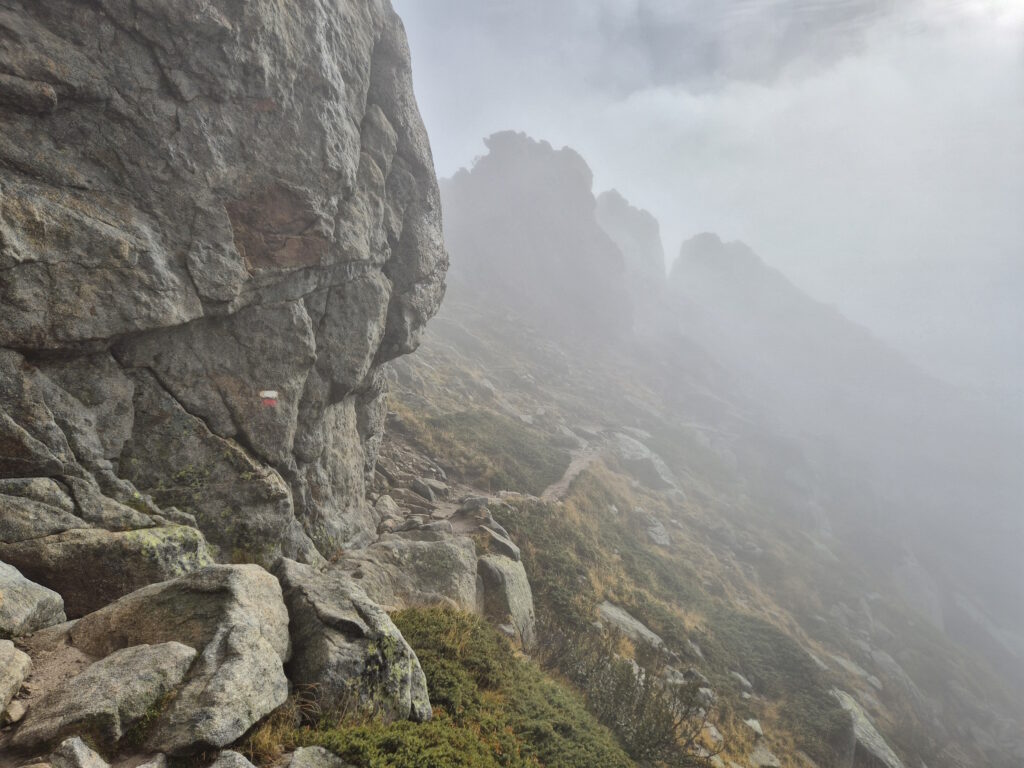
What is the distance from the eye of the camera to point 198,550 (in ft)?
23.3

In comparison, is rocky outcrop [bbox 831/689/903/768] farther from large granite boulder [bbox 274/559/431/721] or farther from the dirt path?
large granite boulder [bbox 274/559/431/721]

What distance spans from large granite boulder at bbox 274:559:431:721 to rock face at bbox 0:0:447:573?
222cm

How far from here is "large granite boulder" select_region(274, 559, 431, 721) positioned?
5340 mm

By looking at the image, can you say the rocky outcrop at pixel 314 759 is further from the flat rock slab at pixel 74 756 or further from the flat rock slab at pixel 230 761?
the flat rock slab at pixel 74 756

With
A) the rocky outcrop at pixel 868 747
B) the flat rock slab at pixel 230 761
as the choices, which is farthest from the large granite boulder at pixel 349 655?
the rocky outcrop at pixel 868 747

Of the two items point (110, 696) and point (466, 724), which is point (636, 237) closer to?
point (466, 724)

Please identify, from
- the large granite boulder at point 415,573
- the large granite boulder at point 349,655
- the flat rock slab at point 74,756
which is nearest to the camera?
the flat rock slab at point 74,756

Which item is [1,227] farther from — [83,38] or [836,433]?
[836,433]

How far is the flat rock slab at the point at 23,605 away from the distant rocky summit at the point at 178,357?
28 mm

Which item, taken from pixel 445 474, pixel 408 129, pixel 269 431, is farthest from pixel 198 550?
pixel 445 474

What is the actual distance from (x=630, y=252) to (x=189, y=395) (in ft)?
453

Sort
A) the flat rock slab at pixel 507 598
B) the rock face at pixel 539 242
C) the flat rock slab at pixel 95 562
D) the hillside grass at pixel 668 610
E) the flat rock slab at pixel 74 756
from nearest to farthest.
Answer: the flat rock slab at pixel 74 756
the flat rock slab at pixel 95 562
the flat rock slab at pixel 507 598
the hillside grass at pixel 668 610
the rock face at pixel 539 242

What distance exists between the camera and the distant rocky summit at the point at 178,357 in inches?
183

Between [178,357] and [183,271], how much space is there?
1506 millimetres
